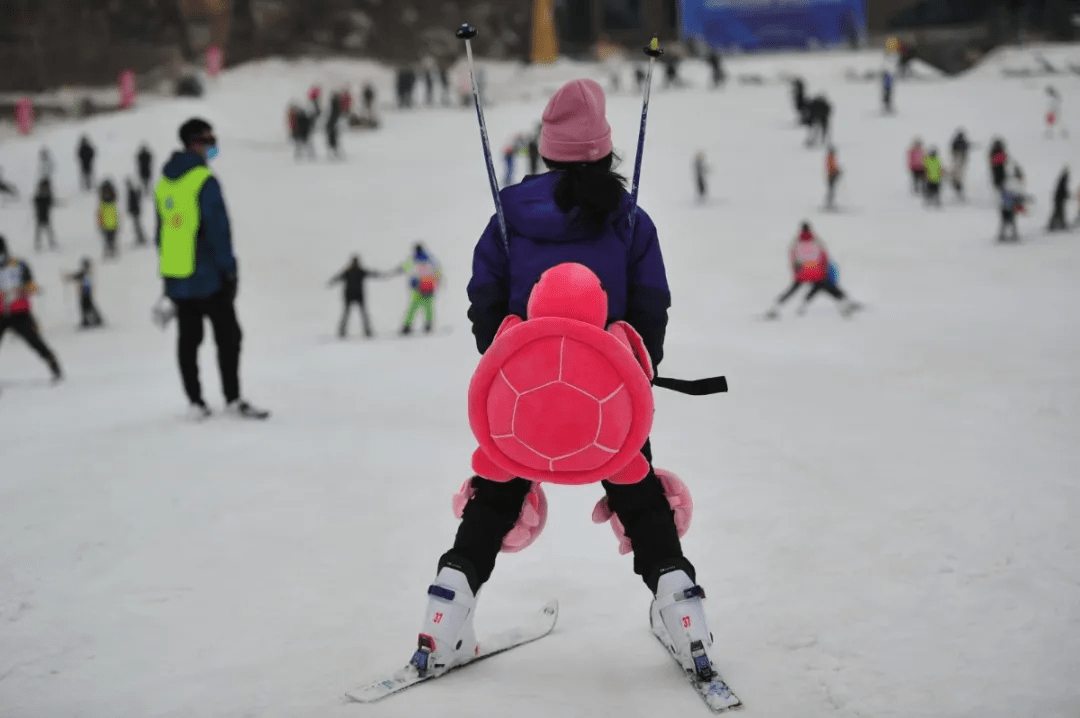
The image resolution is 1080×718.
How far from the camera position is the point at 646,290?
103 inches

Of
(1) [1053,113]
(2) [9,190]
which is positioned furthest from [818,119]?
(2) [9,190]

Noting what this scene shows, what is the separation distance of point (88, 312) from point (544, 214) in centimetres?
1490

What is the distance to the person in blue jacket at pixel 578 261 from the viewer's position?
255 cm

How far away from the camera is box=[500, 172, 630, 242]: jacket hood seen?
2551mm

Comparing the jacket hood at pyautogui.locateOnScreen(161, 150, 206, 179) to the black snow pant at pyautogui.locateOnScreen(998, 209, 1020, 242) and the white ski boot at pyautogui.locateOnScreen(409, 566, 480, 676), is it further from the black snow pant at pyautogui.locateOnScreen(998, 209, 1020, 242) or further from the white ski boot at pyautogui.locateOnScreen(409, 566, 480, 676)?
the black snow pant at pyautogui.locateOnScreen(998, 209, 1020, 242)

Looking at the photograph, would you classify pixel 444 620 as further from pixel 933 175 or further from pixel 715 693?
pixel 933 175

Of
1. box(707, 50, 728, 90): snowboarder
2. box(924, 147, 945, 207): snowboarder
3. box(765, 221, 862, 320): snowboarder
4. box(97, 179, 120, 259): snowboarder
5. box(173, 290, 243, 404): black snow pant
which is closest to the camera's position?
box(173, 290, 243, 404): black snow pant

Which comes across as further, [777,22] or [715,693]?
[777,22]

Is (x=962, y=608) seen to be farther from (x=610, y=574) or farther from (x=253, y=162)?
(x=253, y=162)

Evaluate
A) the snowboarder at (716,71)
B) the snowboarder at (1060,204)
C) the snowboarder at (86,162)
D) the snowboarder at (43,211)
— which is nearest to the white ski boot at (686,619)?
the snowboarder at (1060,204)

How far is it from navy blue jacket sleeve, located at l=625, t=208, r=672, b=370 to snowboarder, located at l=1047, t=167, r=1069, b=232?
17201 mm

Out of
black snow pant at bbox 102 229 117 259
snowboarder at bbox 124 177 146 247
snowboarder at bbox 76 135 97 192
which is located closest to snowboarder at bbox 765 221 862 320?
black snow pant at bbox 102 229 117 259

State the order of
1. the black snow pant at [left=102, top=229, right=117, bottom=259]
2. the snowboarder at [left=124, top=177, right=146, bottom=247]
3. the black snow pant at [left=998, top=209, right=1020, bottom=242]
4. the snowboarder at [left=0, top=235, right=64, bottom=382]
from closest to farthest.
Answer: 1. the snowboarder at [left=0, top=235, right=64, bottom=382]
2. the black snow pant at [left=998, top=209, right=1020, bottom=242]
3. the black snow pant at [left=102, top=229, right=117, bottom=259]
4. the snowboarder at [left=124, top=177, right=146, bottom=247]

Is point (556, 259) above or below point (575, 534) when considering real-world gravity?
above
